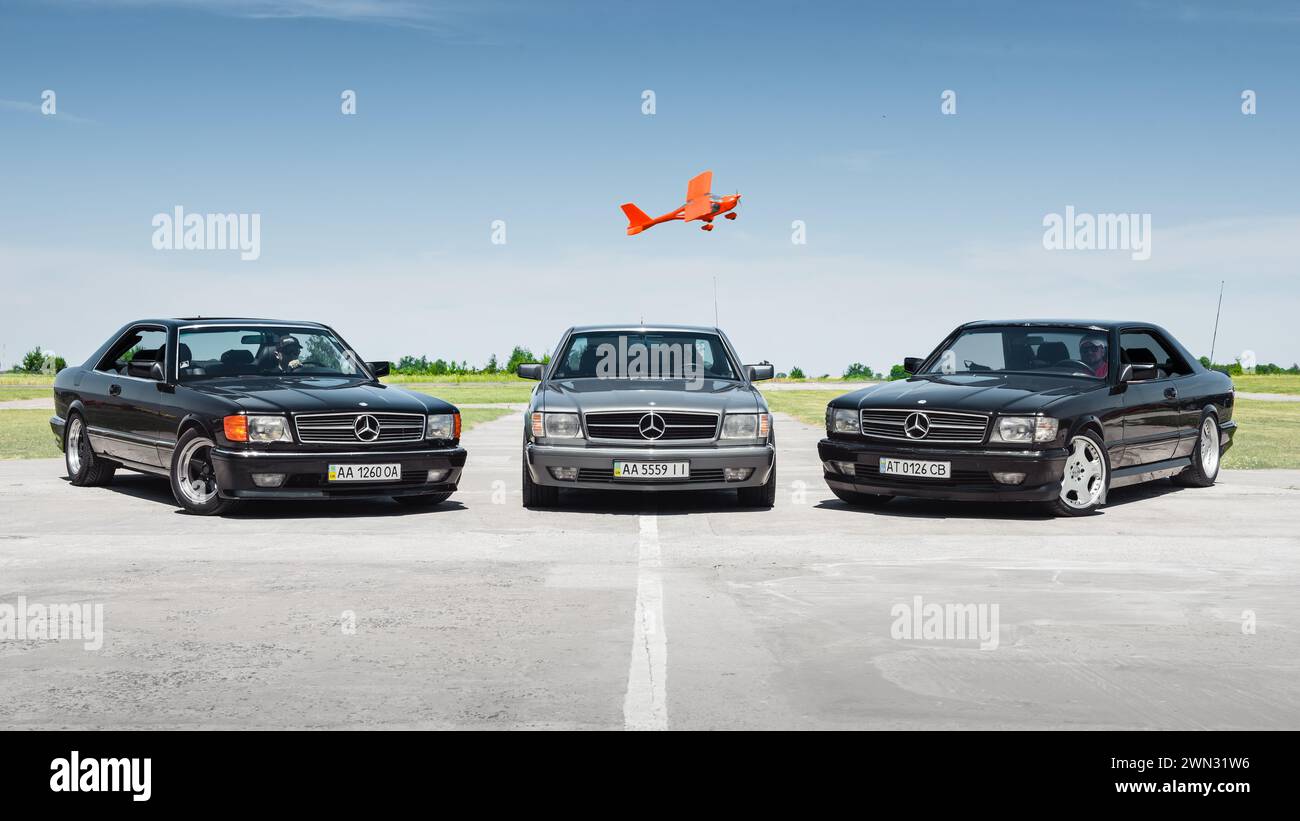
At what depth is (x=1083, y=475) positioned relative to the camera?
10891mm

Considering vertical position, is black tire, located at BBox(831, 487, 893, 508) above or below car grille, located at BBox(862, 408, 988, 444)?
below

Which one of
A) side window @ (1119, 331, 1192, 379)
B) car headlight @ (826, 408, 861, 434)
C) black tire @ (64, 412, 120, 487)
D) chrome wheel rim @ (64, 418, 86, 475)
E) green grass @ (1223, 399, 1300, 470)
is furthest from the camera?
green grass @ (1223, 399, 1300, 470)

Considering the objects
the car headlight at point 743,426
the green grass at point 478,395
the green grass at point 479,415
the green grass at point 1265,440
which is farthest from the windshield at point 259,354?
the green grass at point 478,395

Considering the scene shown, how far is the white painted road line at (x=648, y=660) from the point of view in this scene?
14.4ft

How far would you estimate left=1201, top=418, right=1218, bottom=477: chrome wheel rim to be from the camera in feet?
43.1

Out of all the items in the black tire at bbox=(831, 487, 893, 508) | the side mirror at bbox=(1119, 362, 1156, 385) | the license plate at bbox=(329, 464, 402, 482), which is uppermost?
the side mirror at bbox=(1119, 362, 1156, 385)

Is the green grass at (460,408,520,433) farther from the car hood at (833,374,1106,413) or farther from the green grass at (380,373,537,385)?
the green grass at (380,373,537,385)

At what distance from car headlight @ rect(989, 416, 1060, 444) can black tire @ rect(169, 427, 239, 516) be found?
6.14 meters

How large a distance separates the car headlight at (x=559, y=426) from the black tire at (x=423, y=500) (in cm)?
97

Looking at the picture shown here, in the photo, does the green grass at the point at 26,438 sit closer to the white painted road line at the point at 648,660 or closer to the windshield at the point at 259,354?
the windshield at the point at 259,354

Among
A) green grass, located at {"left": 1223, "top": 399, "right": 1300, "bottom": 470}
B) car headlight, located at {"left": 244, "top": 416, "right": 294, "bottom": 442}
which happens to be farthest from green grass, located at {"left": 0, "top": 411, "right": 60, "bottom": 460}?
green grass, located at {"left": 1223, "top": 399, "right": 1300, "bottom": 470}

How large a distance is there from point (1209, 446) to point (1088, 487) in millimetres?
3125
